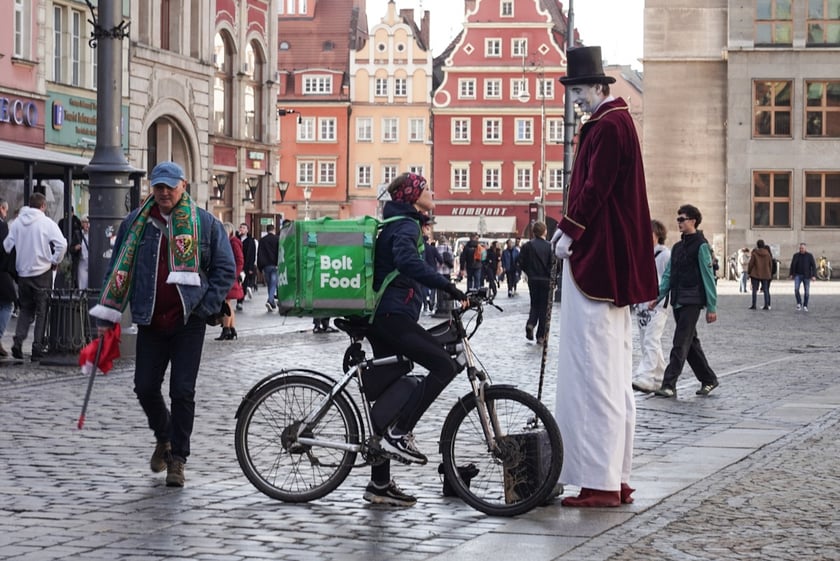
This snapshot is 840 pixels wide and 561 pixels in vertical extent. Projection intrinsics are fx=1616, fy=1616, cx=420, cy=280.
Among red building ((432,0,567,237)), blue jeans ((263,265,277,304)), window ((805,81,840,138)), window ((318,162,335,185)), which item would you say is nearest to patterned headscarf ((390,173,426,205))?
blue jeans ((263,265,277,304))

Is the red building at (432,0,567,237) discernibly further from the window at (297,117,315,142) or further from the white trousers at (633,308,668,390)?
the white trousers at (633,308,668,390)

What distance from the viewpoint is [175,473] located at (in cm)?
870

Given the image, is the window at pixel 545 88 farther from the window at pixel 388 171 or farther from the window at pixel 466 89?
the window at pixel 388 171

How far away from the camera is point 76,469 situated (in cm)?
932

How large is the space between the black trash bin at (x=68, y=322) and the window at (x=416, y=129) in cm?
7646

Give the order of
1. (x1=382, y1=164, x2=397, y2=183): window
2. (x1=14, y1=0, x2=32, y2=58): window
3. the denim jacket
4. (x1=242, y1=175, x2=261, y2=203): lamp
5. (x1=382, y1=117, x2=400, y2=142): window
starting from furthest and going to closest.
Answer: (x1=382, y1=164, x2=397, y2=183): window
(x1=382, y1=117, x2=400, y2=142): window
(x1=242, y1=175, x2=261, y2=203): lamp
(x1=14, y1=0, x2=32, y2=58): window
the denim jacket

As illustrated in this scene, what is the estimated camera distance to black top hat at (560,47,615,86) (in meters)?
8.35

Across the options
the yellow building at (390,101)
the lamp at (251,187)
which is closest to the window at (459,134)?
the yellow building at (390,101)

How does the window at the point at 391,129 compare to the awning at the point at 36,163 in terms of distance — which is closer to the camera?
the awning at the point at 36,163

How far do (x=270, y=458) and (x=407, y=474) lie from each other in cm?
125

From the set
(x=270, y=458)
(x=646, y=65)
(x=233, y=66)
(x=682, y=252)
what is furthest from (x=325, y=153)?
(x=270, y=458)

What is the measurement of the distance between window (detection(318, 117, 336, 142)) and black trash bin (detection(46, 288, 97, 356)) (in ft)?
253

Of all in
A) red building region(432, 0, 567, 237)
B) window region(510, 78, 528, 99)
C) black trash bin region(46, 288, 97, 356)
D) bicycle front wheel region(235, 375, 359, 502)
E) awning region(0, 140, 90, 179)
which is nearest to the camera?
bicycle front wheel region(235, 375, 359, 502)

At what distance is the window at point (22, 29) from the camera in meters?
33.4
